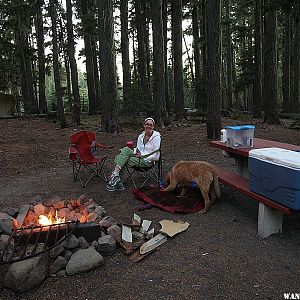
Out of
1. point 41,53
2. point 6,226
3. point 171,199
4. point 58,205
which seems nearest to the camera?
point 6,226

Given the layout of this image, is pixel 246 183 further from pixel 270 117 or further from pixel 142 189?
pixel 270 117

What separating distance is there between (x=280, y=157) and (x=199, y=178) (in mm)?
1385

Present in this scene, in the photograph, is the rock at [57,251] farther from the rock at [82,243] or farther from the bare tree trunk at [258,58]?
the bare tree trunk at [258,58]

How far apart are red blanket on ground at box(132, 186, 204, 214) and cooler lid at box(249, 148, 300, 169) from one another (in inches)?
47.9

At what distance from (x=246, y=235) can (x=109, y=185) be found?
2.41 meters

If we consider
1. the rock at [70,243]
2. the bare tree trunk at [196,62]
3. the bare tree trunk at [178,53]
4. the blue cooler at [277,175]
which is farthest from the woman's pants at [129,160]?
the bare tree trunk at [196,62]

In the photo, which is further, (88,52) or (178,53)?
(88,52)

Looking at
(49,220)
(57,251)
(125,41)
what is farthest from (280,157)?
(125,41)

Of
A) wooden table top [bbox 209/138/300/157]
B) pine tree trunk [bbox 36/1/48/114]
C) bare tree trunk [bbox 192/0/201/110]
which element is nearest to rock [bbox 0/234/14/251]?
wooden table top [bbox 209/138/300/157]

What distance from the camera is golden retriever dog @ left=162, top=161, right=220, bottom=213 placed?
4172 mm

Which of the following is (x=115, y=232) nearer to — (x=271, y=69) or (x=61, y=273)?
(x=61, y=273)

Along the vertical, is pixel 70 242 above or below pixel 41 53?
below

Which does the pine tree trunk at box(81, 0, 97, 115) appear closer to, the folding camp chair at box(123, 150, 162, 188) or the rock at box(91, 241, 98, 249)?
the folding camp chair at box(123, 150, 162, 188)

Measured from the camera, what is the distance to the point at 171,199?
449cm
